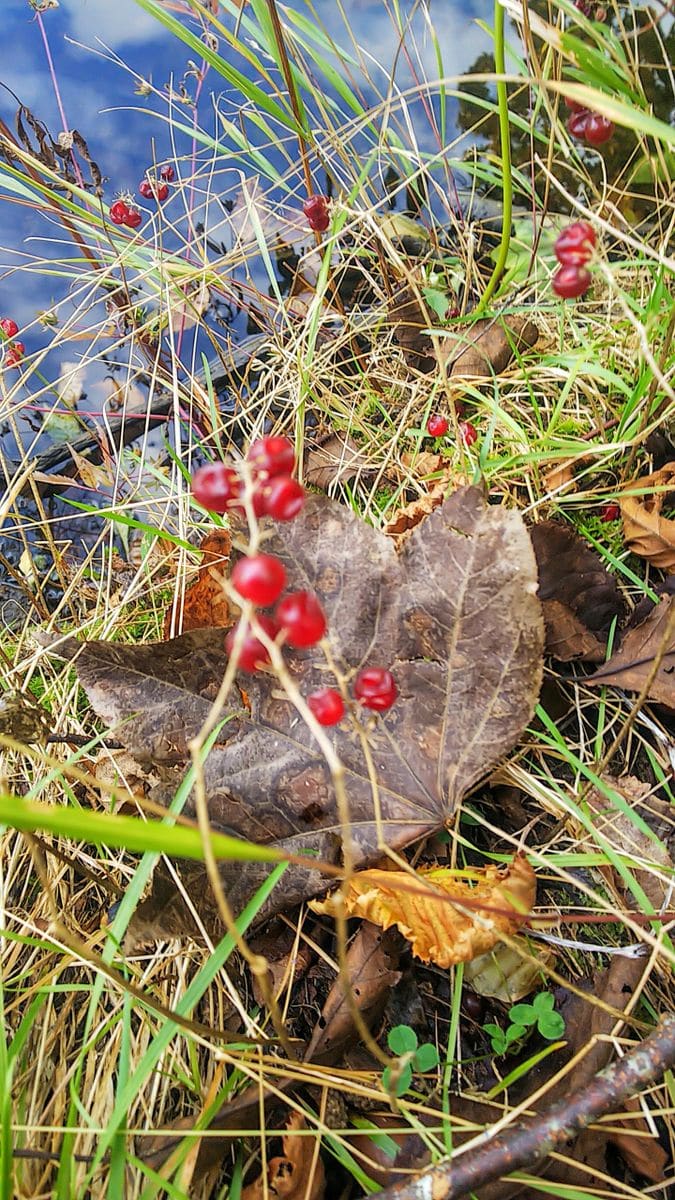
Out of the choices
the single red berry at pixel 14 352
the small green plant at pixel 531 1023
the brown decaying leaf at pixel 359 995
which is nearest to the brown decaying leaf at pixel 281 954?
the brown decaying leaf at pixel 359 995

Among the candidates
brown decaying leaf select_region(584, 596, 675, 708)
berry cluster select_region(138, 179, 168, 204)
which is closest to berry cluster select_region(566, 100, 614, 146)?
brown decaying leaf select_region(584, 596, 675, 708)

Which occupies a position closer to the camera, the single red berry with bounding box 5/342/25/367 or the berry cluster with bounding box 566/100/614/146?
the berry cluster with bounding box 566/100/614/146

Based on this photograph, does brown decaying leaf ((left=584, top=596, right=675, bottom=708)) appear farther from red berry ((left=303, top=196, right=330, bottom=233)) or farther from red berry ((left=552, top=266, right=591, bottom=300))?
red berry ((left=303, top=196, right=330, bottom=233))

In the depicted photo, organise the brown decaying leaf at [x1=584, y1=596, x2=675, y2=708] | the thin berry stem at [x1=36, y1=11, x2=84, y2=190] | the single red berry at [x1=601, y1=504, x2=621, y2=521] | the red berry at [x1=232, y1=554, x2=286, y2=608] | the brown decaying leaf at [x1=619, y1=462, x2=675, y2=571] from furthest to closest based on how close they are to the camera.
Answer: the thin berry stem at [x1=36, y1=11, x2=84, y2=190] → the single red berry at [x1=601, y1=504, x2=621, y2=521] → the brown decaying leaf at [x1=619, y1=462, x2=675, y2=571] → the brown decaying leaf at [x1=584, y1=596, x2=675, y2=708] → the red berry at [x1=232, y1=554, x2=286, y2=608]

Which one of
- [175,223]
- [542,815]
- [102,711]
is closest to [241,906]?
[102,711]

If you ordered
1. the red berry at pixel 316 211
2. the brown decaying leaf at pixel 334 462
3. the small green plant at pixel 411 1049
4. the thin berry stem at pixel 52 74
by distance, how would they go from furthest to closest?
1. the thin berry stem at pixel 52 74
2. the brown decaying leaf at pixel 334 462
3. the red berry at pixel 316 211
4. the small green plant at pixel 411 1049

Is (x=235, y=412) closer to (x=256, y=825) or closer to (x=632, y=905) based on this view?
(x=256, y=825)

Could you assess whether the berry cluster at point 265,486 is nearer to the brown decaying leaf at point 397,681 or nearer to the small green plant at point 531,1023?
the brown decaying leaf at point 397,681
